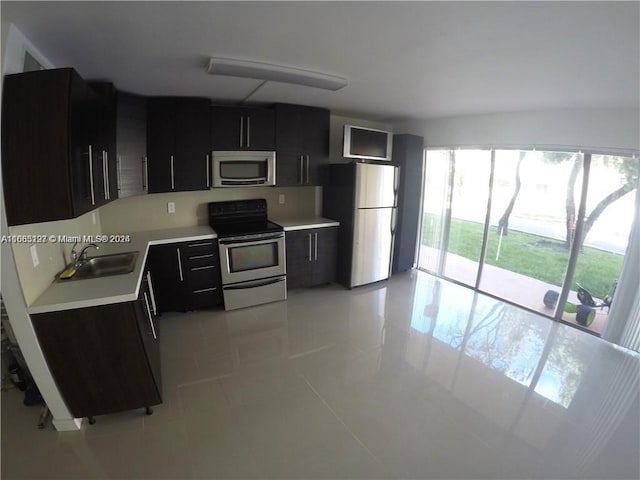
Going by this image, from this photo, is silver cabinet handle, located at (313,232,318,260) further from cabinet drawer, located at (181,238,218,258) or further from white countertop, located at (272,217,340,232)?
cabinet drawer, located at (181,238,218,258)

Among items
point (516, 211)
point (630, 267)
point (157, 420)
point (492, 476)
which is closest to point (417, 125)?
point (516, 211)

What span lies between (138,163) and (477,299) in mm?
4284

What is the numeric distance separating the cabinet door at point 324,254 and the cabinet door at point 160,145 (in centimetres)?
181

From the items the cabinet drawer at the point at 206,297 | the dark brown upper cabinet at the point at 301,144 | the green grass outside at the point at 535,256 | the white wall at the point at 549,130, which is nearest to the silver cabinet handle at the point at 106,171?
the cabinet drawer at the point at 206,297

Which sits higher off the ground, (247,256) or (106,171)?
(106,171)

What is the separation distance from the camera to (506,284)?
13.1 feet

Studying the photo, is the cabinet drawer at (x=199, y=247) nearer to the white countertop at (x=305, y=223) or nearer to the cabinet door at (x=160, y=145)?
the cabinet door at (x=160, y=145)

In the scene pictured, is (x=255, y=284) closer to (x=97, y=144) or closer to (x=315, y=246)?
(x=315, y=246)

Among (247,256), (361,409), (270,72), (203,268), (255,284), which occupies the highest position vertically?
(270,72)

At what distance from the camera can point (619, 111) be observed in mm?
2664

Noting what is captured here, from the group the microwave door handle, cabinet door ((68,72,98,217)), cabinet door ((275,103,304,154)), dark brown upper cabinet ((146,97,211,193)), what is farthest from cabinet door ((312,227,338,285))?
cabinet door ((68,72,98,217))

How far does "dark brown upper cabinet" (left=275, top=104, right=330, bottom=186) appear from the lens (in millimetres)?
3414

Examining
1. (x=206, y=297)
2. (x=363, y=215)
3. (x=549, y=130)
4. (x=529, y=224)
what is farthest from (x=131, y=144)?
(x=529, y=224)

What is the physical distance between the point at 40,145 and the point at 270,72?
4.70 ft
